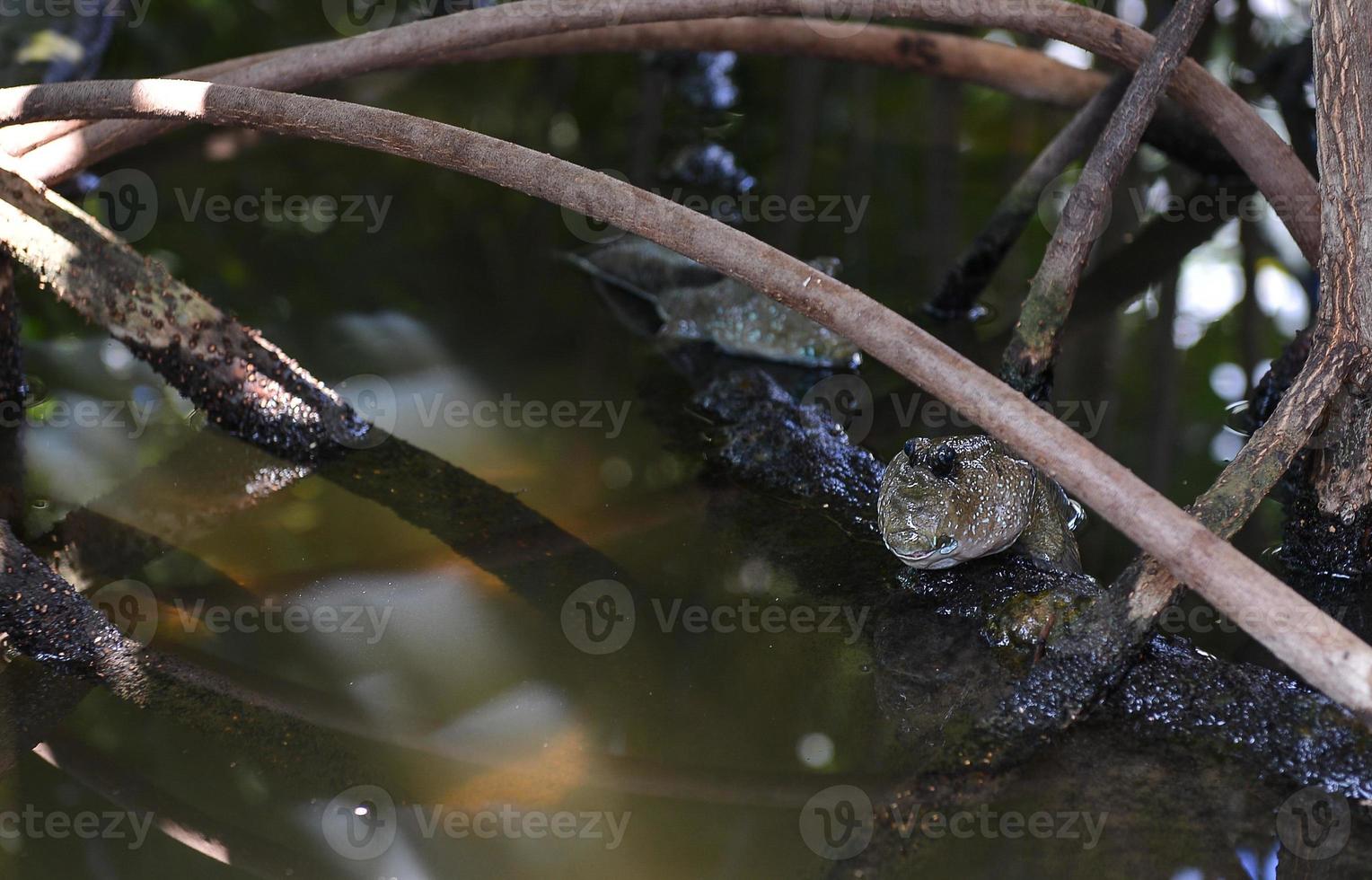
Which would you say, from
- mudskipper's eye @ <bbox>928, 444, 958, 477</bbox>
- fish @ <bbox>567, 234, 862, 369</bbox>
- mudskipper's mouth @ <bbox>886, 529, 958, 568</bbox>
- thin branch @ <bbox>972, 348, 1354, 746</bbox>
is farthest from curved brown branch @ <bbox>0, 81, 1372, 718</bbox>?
fish @ <bbox>567, 234, 862, 369</bbox>

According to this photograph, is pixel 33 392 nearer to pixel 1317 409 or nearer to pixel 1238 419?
pixel 1317 409

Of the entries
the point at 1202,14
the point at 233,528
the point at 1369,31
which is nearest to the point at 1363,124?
the point at 1369,31

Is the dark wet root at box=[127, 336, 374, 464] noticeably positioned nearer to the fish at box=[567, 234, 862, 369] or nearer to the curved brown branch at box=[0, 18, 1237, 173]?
the curved brown branch at box=[0, 18, 1237, 173]

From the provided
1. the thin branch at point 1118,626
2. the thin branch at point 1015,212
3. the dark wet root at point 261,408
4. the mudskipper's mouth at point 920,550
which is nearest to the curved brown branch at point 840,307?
the thin branch at point 1118,626

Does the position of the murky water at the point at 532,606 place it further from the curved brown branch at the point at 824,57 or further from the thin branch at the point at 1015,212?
the curved brown branch at the point at 824,57

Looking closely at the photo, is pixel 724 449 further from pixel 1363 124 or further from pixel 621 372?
pixel 1363 124
